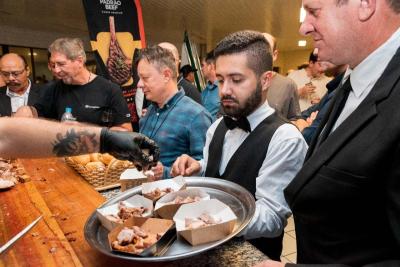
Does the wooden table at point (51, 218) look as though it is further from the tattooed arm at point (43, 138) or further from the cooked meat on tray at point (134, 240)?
the tattooed arm at point (43, 138)

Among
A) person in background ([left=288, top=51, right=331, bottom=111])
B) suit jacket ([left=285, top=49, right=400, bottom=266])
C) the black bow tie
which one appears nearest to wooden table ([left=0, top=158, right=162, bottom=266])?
suit jacket ([left=285, top=49, right=400, bottom=266])

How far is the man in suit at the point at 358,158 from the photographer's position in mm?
667

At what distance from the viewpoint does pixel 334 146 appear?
75 centimetres

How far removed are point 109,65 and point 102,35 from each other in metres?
0.36

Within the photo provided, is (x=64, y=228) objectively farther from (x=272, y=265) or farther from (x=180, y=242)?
(x=272, y=265)

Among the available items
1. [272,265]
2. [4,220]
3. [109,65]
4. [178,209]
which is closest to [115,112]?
[109,65]

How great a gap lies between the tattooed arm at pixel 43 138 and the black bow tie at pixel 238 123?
0.62m

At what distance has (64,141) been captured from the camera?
1.31m

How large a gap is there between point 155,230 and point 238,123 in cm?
66

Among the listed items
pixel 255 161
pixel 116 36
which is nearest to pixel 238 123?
pixel 255 161

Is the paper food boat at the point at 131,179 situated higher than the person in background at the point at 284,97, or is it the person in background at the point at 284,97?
the person in background at the point at 284,97

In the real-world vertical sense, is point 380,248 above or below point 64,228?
above

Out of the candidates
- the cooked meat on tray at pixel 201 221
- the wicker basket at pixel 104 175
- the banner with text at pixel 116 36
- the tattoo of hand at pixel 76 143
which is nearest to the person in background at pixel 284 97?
the banner with text at pixel 116 36

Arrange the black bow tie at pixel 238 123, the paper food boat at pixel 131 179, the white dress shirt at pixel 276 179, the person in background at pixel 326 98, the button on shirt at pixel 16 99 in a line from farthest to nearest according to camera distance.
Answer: the button on shirt at pixel 16 99 < the person in background at pixel 326 98 < the paper food boat at pixel 131 179 < the black bow tie at pixel 238 123 < the white dress shirt at pixel 276 179
